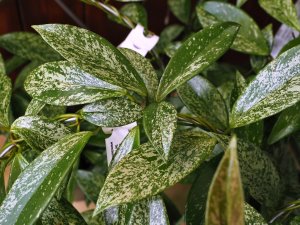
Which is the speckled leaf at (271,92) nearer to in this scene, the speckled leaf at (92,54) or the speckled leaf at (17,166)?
the speckled leaf at (92,54)

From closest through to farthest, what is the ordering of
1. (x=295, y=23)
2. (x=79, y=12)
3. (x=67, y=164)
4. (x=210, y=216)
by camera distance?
1. (x=210, y=216)
2. (x=67, y=164)
3. (x=295, y=23)
4. (x=79, y=12)

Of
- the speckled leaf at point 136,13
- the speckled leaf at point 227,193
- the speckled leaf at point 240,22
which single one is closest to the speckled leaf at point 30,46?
the speckled leaf at point 136,13

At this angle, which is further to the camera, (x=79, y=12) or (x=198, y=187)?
(x=79, y=12)

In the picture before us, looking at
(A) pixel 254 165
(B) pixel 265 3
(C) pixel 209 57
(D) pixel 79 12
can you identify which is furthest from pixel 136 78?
(D) pixel 79 12

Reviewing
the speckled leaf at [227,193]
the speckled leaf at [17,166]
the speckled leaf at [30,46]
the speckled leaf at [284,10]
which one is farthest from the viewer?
the speckled leaf at [30,46]

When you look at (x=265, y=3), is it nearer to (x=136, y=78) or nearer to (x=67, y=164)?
(x=136, y=78)

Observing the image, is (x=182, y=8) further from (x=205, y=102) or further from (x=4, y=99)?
(x=4, y=99)
